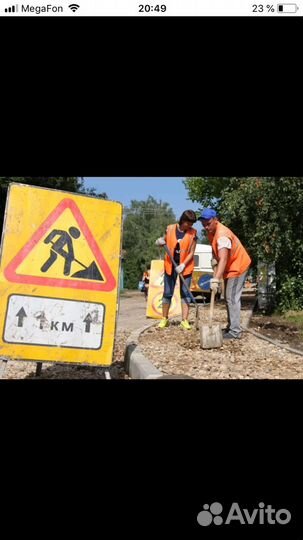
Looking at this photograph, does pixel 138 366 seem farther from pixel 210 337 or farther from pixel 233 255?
pixel 233 255

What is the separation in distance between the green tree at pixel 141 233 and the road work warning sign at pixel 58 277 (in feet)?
70.8

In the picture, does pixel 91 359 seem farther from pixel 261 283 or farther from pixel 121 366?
pixel 261 283

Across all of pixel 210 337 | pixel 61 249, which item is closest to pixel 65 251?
pixel 61 249

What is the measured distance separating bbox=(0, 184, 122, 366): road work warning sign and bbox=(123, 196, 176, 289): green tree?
21.6 m

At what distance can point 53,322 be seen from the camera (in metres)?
2.59

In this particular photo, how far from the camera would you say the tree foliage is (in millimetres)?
7781

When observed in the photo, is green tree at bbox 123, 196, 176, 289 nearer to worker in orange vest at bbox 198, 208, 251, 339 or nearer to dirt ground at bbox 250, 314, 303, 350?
dirt ground at bbox 250, 314, 303, 350

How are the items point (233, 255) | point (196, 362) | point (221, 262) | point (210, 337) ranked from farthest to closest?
point (233, 255)
point (221, 262)
point (210, 337)
point (196, 362)

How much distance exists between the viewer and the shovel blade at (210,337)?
14.4 feet

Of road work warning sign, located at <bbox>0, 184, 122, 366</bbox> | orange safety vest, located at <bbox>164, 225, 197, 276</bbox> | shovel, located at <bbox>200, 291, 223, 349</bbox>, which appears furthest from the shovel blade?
road work warning sign, located at <bbox>0, 184, 122, 366</bbox>

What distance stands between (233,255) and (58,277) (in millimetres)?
2828

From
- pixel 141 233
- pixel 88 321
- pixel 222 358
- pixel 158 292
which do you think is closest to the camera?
pixel 88 321

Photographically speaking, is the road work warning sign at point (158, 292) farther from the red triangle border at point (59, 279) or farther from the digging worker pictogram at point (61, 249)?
the digging worker pictogram at point (61, 249)
